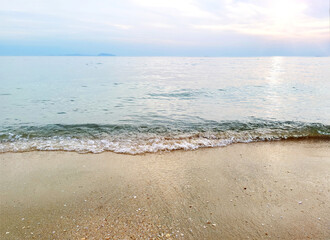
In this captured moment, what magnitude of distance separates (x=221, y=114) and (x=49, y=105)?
1202cm

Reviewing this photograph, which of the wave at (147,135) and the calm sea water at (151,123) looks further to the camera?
the calm sea water at (151,123)

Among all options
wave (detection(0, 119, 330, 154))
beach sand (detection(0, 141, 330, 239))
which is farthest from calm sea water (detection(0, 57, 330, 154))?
beach sand (detection(0, 141, 330, 239))

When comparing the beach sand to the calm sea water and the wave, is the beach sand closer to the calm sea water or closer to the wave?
the wave

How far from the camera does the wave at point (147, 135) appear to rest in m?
7.60

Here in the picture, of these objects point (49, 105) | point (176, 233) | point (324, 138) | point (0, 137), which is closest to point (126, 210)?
point (176, 233)

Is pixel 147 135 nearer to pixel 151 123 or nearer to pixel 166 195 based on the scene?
pixel 151 123

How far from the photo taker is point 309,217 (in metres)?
3.94

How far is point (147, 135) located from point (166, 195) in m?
4.58

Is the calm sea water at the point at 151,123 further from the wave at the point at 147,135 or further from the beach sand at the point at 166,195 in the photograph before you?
the beach sand at the point at 166,195

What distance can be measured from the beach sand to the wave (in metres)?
0.71

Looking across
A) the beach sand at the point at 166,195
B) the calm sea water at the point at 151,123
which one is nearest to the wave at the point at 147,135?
the calm sea water at the point at 151,123

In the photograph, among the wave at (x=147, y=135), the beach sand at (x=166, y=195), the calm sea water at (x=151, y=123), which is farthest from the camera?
the calm sea water at (x=151, y=123)

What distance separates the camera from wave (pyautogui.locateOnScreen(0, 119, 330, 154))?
24.9 ft

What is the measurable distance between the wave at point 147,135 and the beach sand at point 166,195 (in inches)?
28.0
